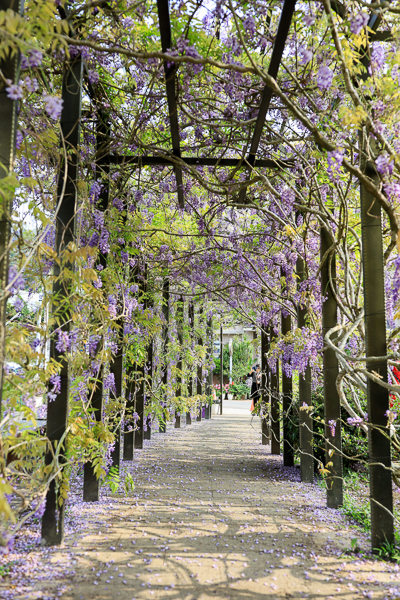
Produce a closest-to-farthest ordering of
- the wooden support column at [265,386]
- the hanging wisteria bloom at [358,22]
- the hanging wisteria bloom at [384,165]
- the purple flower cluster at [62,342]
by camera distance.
A: the hanging wisteria bloom at [358,22] < the hanging wisteria bloom at [384,165] < the purple flower cluster at [62,342] < the wooden support column at [265,386]

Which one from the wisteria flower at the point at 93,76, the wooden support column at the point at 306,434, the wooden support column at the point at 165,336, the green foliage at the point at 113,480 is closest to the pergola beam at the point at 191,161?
the wisteria flower at the point at 93,76

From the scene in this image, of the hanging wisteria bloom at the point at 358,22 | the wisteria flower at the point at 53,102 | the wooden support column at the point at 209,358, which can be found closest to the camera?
the wisteria flower at the point at 53,102

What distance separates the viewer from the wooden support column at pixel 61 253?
2744 mm

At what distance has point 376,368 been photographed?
9.43ft

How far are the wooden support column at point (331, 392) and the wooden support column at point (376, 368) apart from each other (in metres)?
0.81

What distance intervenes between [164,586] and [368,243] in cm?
226

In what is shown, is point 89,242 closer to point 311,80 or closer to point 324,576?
point 311,80

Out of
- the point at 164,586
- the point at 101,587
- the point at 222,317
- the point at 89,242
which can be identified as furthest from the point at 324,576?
the point at 222,317

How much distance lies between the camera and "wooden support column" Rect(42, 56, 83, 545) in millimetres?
2744

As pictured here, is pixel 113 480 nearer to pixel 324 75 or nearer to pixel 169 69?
pixel 169 69

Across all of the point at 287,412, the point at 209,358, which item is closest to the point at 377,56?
the point at 287,412

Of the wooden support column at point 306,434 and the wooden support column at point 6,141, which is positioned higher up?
the wooden support column at point 6,141

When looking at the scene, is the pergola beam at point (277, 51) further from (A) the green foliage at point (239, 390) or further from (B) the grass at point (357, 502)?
(A) the green foliage at point (239, 390)

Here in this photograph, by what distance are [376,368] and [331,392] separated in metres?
1.11
